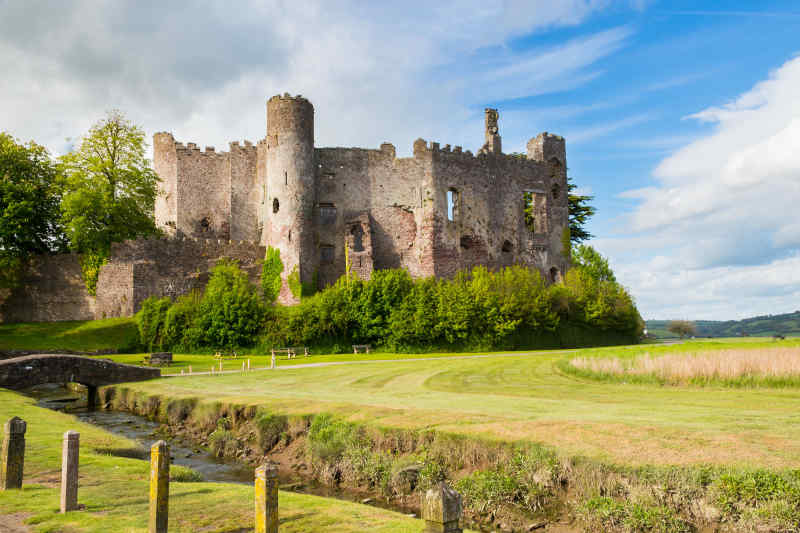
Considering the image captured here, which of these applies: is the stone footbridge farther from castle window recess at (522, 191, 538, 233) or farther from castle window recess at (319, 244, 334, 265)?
castle window recess at (522, 191, 538, 233)

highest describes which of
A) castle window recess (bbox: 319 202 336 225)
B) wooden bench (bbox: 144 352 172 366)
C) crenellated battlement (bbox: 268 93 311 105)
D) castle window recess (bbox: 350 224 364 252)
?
crenellated battlement (bbox: 268 93 311 105)

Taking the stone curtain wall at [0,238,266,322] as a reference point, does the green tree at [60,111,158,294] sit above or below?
above

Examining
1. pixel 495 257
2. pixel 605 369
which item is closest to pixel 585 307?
pixel 495 257

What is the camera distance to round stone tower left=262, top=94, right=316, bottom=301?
4459 centimetres

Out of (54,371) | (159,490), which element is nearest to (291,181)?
(54,371)

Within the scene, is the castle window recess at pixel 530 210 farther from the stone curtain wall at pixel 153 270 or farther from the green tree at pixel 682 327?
the green tree at pixel 682 327

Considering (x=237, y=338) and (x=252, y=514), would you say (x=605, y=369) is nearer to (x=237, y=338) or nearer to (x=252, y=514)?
(x=252, y=514)

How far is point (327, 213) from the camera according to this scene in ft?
156

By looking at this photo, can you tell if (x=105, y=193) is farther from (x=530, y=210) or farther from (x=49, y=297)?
(x=530, y=210)

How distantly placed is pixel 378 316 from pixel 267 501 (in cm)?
3458

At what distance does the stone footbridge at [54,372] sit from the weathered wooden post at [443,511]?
21.8 meters

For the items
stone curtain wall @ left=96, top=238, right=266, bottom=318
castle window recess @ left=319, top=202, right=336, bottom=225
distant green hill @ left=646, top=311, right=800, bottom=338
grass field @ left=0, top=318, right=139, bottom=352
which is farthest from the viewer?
distant green hill @ left=646, top=311, right=800, bottom=338

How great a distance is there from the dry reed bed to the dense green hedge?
20.5m

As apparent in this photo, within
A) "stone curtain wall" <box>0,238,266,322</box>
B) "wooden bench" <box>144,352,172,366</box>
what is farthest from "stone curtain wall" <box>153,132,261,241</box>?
"wooden bench" <box>144,352,172,366</box>
